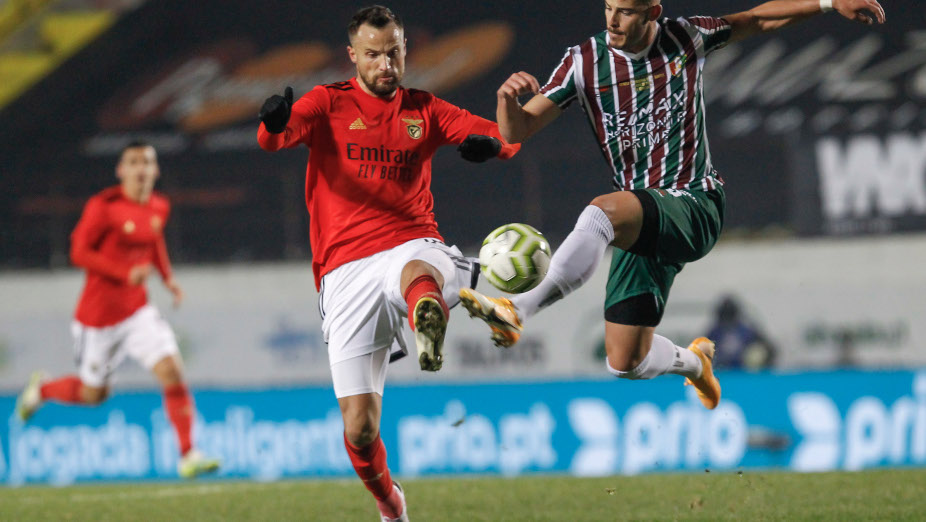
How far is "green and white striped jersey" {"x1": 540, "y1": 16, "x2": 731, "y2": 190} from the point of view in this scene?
221 inches

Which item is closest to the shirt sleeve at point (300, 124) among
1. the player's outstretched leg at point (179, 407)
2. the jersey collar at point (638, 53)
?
the jersey collar at point (638, 53)

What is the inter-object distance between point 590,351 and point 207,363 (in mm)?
4680

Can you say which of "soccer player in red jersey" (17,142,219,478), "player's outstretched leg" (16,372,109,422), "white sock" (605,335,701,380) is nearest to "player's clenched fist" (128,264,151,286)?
"soccer player in red jersey" (17,142,219,478)

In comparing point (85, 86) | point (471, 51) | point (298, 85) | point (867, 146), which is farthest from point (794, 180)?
point (85, 86)

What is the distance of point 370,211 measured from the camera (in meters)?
5.74

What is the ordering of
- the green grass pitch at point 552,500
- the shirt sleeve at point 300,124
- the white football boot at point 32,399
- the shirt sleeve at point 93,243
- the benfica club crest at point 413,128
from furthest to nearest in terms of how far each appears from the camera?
the white football boot at point 32,399 < the shirt sleeve at point 93,243 < the green grass pitch at point 552,500 < the benfica club crest at point 413,128 < the shirt sleeve at point 300,124

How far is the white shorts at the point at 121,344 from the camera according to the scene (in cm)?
1014

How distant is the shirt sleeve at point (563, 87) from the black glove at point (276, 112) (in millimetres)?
1196

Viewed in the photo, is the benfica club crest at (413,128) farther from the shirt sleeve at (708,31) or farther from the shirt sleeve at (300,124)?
the shirt sleeve at (708,31)

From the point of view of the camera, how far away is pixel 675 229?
525 centimetres

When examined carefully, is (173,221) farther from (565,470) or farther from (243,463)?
(565,470)

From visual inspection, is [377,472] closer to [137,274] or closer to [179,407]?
[179,407]

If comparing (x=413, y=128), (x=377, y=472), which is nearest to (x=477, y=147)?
(x=413, y=128)

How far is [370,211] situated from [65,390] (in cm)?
599
